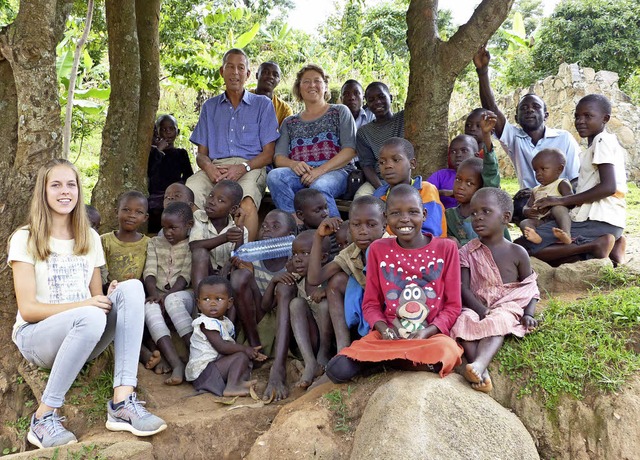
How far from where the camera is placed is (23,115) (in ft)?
13.4

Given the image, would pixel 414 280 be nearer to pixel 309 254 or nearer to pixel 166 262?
pixel 309 254

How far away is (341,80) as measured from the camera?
47.0 feet

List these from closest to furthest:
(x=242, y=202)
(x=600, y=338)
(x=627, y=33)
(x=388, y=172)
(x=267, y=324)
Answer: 1. (x=600, y=338)
2. (x=388, y=172)
3. (x=267, y=324)
4. (x=242, y=202)
5. (x=627, y=33)

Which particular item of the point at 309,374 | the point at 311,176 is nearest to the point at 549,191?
the point at 311,176

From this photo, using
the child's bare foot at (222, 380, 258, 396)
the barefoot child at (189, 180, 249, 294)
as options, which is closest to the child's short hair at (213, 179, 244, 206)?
the barefoot child at (189, 180, 249, 294)

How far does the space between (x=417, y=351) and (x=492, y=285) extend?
2.85 ft

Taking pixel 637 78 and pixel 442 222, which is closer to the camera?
pixel 442 222

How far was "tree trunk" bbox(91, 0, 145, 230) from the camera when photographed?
5898mm

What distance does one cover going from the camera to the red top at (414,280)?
136 inches

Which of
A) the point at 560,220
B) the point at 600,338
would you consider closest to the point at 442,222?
the point at 560,220

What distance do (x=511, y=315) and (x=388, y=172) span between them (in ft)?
4.35

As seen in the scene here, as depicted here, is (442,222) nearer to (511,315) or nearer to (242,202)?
(511,315)

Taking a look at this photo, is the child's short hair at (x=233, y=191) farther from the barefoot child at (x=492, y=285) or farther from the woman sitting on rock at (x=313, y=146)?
the barefoot child at (x=492, y=285)

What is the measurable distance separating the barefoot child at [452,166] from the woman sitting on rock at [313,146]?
2.96 feet
